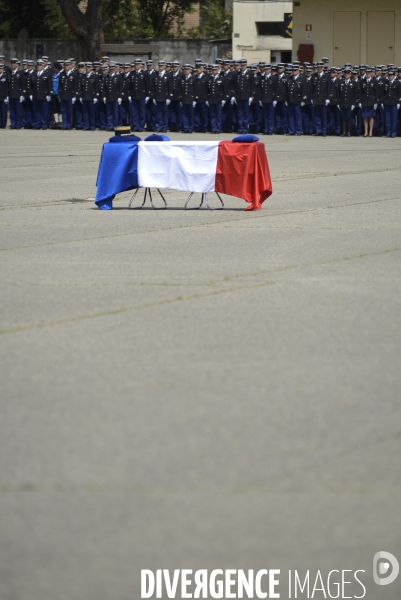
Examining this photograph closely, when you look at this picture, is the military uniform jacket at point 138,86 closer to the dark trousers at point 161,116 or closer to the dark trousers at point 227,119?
the dark trousers at point 161,116

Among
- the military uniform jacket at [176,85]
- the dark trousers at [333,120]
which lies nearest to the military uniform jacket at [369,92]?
the dark trousers at [333,120]

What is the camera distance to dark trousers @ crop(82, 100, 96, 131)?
119 ft

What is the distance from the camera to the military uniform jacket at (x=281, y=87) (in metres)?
33.2

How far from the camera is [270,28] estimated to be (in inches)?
2111

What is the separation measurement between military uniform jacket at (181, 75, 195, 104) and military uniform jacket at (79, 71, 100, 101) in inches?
111

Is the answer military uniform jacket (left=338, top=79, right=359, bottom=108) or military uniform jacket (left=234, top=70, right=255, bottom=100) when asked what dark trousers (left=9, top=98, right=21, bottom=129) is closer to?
military uniform jacket (left=234, top=70, right=255, bottom=100)

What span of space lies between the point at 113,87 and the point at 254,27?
20.1 meters

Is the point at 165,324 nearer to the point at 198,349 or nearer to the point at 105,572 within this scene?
the point at 198,349

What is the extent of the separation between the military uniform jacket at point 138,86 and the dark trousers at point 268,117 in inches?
148

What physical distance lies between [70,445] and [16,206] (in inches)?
431

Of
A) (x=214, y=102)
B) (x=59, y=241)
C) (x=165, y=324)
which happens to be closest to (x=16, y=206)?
(x=59, y=241)

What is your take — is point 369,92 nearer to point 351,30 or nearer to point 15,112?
point 15,112

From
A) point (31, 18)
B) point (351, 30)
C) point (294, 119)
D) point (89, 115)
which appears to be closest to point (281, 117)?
point (294, 119)

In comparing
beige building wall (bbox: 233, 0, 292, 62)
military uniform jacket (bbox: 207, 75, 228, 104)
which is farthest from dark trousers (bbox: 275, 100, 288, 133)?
beige building wall (bbox: 233, 0, 292, 62)
